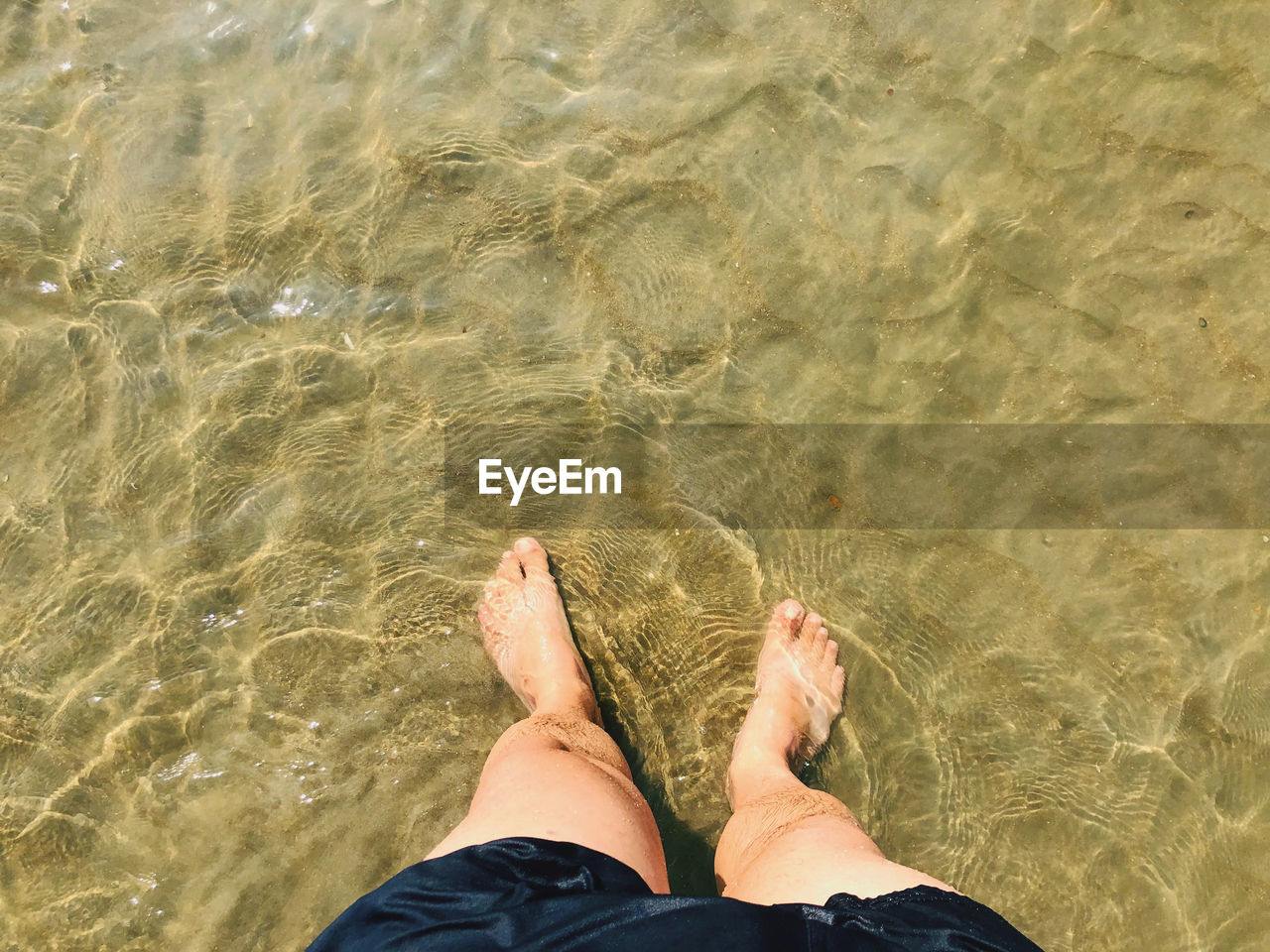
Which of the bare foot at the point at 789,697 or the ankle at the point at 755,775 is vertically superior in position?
the bare foot at the point at 789,697

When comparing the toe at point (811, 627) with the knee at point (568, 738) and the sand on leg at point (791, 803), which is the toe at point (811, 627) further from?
the knee at point (568, 738)

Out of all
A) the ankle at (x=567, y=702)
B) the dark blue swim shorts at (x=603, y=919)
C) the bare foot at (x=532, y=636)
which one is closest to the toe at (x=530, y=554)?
Result: the bare foot at (x=532, y=636)

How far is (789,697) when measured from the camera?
288cm

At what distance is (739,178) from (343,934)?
257cm

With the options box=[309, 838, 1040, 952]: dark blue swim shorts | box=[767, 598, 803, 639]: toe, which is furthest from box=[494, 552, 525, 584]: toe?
box=[309, 838, 1040, 952]: dark blue swim shorts

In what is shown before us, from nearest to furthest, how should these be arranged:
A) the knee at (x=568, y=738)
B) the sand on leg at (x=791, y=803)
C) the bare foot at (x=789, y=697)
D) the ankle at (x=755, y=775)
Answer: the sand on leg at (x=791, y=803) < the knee at (x=568, y=738) < the ankle at (x=755, y=775) < the bare foot at (x=789, y=697)

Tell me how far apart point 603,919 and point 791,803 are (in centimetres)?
115

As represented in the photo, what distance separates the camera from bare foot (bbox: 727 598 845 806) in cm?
282

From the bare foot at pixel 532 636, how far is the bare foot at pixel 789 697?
1.74 ft

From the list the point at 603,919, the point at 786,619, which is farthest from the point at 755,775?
the point at 603,919

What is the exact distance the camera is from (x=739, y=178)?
302cm

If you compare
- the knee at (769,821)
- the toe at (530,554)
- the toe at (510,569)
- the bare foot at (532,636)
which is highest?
the toe at (530,554)

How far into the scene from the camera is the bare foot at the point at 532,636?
9.29ft

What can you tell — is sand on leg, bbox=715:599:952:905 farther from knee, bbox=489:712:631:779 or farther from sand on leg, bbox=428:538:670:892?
knee, bbox=489:712:631:779
